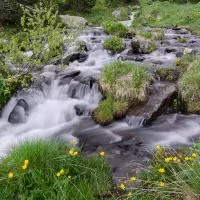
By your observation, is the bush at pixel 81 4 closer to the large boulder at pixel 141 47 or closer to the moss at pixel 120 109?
the large boulder at pixel 141 47

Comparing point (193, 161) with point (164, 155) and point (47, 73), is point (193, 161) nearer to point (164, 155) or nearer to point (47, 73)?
point (164, 155)

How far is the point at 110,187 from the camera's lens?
554cm

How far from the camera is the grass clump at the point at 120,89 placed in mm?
9523

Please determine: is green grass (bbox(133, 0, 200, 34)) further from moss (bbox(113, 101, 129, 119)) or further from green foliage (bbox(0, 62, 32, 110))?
green foliage (bbox(0, 62, 32, 110))

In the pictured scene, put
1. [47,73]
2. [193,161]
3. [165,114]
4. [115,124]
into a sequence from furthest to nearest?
[47,73] → [165,114] → [115,124] → [193,161]

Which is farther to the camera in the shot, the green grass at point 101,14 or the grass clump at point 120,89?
the green grass at point 101,14

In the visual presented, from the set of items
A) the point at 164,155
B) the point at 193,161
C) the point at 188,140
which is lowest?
the point at 188,140

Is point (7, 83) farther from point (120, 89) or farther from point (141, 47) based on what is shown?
point (141, 47)

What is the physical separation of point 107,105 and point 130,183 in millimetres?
4212

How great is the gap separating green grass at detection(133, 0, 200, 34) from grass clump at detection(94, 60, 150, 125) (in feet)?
42.4

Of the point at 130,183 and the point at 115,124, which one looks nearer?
the point at 130,183

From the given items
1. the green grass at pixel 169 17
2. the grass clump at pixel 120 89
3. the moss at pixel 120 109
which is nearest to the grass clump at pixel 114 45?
the grass clump at pixel 120 89

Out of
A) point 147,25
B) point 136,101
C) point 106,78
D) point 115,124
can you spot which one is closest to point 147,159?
point 115,124

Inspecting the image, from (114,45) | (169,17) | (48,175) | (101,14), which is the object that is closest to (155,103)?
(48,175)
